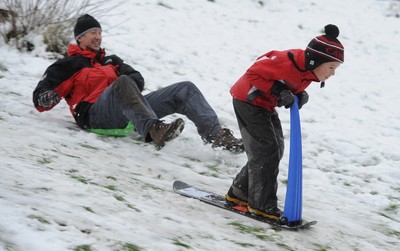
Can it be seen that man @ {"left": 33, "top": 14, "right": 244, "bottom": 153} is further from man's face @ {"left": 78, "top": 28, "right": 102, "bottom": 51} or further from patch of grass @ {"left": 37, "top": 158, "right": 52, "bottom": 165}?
patch of grass @ {"left": 37, "top": 158, "right": 52, "bottom": 165}

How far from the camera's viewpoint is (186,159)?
4.72 metres

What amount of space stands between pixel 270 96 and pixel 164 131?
1.00 m

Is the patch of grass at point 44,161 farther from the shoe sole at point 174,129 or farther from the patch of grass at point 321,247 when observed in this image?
the patch of grass at point 321,247

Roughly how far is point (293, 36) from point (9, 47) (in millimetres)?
5239

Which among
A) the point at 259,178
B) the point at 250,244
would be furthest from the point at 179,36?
the point at 250,244

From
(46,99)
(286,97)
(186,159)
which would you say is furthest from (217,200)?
(46,99)

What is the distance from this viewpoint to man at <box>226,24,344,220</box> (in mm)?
3451

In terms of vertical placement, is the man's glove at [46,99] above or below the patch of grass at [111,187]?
above

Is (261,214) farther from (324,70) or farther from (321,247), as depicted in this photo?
(324,70)

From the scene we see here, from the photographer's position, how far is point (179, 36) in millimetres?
8305

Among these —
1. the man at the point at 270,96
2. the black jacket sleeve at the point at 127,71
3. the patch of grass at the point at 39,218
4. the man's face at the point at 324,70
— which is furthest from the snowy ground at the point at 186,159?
the man's face at the point at 324,70

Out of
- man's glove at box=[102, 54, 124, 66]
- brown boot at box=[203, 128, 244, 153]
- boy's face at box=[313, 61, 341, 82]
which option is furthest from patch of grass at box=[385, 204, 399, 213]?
man's glove at box=[102, 54, 124, 66]

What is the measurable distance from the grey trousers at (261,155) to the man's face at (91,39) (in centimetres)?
196

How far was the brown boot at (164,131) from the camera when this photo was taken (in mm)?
4250
